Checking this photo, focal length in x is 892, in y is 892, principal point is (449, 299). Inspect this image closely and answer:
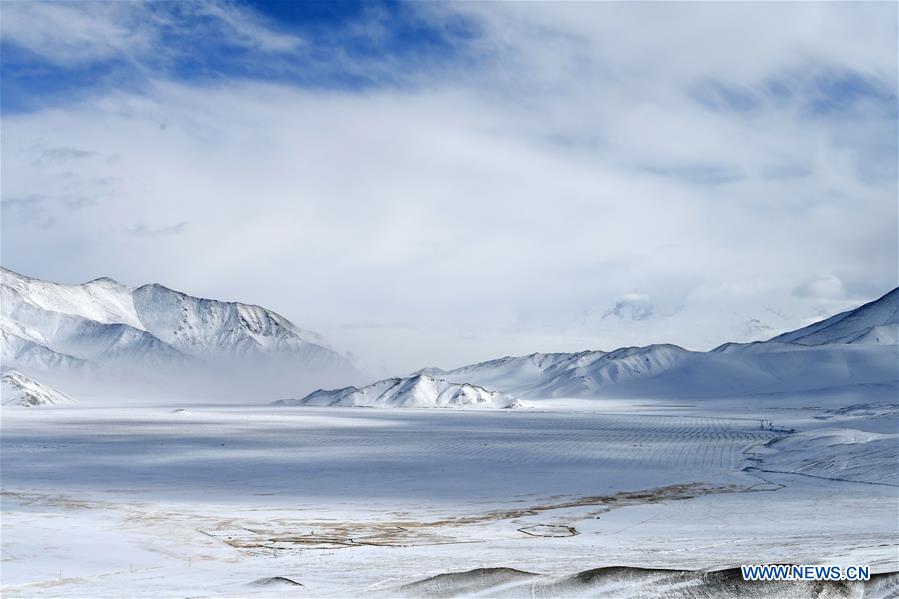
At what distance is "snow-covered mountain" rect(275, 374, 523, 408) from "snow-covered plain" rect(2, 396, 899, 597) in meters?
119

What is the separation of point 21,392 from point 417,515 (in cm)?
16145

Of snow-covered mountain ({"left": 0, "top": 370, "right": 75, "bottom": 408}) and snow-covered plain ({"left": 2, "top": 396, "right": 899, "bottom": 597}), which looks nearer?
snow-covered plain ({"left": 2, "top": 396, "right": 899, "bottom": 597})

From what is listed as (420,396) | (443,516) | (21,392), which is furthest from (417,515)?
(21,392)

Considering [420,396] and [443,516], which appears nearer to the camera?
[443,516]

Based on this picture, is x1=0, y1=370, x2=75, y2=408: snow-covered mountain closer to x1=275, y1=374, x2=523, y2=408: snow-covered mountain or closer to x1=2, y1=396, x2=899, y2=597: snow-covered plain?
x1=275, y1=374, x2=523, y2=408: snow-covered mountain

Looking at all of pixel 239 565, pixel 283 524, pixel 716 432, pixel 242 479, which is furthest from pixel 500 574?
pixel 716 432

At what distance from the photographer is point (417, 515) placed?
80.1 feet

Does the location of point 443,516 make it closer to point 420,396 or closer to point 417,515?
point 417,515

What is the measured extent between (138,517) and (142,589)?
11.5m

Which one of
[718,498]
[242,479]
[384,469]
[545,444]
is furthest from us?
[545,444]

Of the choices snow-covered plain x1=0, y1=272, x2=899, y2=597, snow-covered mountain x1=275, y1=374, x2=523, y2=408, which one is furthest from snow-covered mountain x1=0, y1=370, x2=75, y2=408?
snow-covered plain x1=0, y1=272, x2=899, y2=597

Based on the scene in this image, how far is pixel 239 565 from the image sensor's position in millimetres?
15797

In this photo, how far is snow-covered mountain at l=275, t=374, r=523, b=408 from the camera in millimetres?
168750

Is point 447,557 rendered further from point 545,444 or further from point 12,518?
point 545,444
